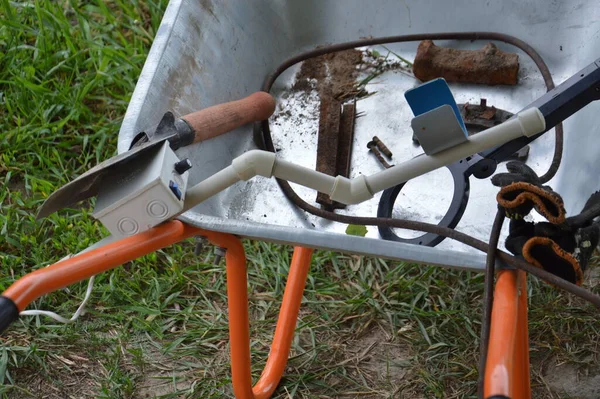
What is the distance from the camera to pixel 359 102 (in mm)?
1576

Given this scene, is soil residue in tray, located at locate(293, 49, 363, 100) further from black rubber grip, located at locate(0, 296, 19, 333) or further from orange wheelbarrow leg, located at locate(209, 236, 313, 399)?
black rubber grip, located at locate(0, 296, 19, 333)

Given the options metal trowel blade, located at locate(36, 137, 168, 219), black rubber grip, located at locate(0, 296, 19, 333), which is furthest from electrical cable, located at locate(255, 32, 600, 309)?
black rubber grip, located at locate(0, 296, 19, 333)

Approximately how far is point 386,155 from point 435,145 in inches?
21.2

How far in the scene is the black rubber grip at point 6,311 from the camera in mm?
842

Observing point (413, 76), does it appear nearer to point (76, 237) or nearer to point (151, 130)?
point (151, 130)

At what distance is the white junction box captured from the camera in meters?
0.91

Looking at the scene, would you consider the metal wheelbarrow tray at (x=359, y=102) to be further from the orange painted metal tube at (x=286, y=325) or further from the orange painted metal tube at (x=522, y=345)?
the orange painted metal tube at (x=522, y=345)

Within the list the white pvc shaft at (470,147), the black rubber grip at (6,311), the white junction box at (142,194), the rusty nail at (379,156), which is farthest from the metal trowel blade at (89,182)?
the rusty nail at (379,156)

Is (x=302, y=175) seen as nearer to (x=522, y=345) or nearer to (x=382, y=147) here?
(x=522, y=345)

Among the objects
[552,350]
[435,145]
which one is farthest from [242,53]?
[552,350]

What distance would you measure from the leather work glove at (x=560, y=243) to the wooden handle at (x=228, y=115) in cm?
48

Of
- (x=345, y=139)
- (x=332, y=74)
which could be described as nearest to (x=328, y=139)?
(x=345, y=139)

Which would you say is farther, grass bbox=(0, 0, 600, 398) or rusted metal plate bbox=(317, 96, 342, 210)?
grass bbox=(0, 0, 600, 398)

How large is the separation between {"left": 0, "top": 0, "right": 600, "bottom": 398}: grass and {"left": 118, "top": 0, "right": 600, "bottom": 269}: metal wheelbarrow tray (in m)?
0.39
